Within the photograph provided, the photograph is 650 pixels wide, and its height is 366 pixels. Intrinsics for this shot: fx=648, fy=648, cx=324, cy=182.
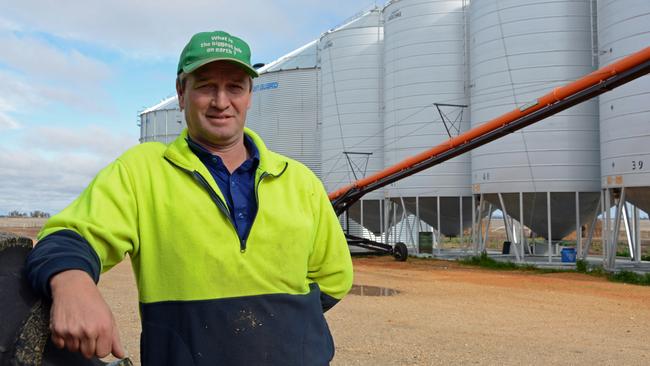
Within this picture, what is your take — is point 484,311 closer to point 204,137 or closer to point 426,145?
point 204,137

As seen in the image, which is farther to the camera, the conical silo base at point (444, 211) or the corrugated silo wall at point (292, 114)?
the corrugated silo wall at point (292, 114)

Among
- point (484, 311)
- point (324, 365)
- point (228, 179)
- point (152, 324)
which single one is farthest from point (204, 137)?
point (484, 311)

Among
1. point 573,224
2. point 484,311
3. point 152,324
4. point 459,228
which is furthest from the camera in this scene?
point 459,228

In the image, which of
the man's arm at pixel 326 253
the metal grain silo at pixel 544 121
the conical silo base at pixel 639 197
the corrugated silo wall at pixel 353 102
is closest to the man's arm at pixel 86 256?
the man's arm at pixel 326 253

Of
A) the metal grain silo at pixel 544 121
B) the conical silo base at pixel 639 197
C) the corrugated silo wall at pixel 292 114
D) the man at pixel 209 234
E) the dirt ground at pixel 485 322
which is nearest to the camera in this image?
the man at pixel 209 234

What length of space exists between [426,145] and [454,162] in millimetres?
1236

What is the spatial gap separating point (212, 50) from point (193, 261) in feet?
1.93

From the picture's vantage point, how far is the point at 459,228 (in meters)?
27.0

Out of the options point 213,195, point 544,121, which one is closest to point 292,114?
point 544,121

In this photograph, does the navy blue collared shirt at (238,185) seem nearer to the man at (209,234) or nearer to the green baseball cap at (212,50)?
the man at (209,234)

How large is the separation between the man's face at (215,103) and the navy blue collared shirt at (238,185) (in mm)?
52

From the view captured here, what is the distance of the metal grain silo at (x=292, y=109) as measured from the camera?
3312 centimetres

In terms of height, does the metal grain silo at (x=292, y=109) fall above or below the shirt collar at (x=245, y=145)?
above

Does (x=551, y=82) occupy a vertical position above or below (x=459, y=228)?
above
